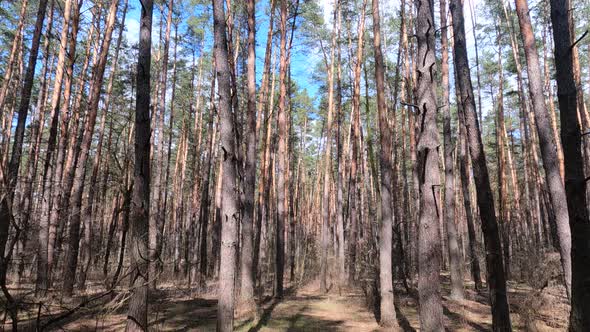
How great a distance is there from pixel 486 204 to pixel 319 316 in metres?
5.35

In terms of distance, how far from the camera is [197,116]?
73.3ft

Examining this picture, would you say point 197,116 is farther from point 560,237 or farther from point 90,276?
point 560,237

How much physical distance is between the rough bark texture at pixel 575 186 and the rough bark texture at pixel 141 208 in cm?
479

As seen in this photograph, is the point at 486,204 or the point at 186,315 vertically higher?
the point at 486,204

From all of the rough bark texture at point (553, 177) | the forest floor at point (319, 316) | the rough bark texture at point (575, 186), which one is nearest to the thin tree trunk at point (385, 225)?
the forest floor at point (319, 316)

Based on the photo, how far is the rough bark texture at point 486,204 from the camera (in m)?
5.78

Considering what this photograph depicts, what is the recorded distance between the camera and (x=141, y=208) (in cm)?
520

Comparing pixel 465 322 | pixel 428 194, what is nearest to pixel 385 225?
pixel 465 322

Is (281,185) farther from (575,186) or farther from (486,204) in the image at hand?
(575,186)

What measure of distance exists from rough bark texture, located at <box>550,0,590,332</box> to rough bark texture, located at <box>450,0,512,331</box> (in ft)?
8.01

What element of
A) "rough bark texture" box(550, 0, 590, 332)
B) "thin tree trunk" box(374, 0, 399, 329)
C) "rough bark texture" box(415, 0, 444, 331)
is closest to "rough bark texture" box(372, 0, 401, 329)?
"thin tree trunk" box(374, 0, 399, 329)

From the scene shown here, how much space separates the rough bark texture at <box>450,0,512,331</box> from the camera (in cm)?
578

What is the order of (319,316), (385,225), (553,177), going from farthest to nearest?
(319,316)
(385,225)
(553,177)

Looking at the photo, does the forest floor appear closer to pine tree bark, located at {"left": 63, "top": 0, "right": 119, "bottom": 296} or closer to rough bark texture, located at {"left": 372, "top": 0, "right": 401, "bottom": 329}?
rough bark texture, located at {"left": 372, "top": 0, "right": 401, "bottom": 329}
